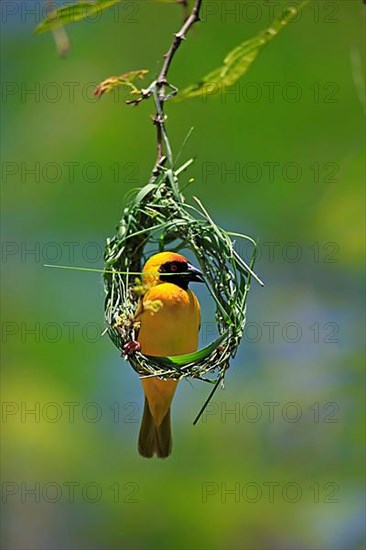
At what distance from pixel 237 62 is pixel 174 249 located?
1.95 ft

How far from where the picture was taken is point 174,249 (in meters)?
2.09

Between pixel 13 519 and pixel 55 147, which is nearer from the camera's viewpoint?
pixel 55 147

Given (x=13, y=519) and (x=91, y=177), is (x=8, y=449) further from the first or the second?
(x=91, y=177)

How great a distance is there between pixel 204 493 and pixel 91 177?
1.74 m

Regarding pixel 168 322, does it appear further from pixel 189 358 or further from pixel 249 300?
pixel 249 300

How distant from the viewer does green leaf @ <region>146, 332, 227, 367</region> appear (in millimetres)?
1900

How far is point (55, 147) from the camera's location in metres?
4.36

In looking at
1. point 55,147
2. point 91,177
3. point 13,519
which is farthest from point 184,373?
point 13,519

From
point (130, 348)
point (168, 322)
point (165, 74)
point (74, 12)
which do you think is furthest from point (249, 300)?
point (74, 12)

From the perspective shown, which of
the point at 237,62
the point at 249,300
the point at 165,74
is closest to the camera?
the point at 237,62

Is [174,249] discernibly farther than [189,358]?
Yes

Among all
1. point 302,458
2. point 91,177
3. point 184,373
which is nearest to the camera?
point 184,373

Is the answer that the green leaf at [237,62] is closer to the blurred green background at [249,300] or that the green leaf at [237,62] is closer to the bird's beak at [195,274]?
the bird's beak at [195,274]

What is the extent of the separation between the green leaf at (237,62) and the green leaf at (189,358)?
0.54 metres
